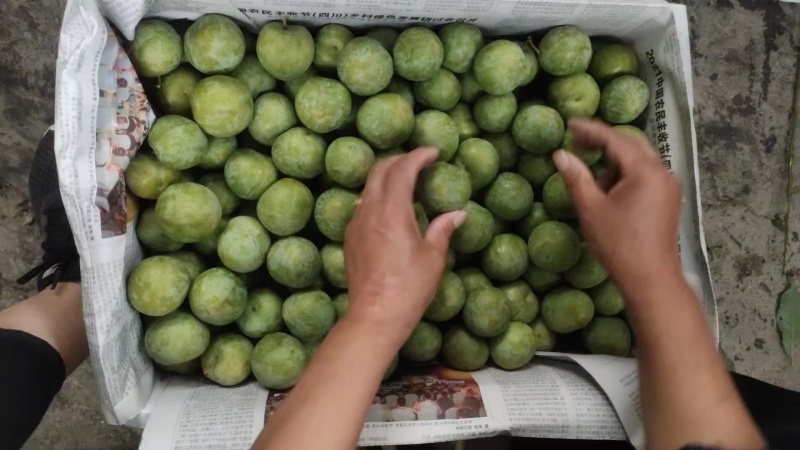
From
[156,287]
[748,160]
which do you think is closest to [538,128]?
[156,287]

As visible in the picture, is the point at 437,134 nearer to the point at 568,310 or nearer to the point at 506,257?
the point at 506,257

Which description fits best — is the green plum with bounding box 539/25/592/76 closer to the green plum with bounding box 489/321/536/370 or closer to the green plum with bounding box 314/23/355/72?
the green plum with bounding box 314/23/355/72

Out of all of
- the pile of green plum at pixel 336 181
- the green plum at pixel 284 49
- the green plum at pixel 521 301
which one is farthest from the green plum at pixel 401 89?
the green plum at pixel 521 301

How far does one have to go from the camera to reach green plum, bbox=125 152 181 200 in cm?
142

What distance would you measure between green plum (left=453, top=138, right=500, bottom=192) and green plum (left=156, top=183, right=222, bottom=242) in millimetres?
589

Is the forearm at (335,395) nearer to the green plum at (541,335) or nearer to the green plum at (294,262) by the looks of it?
the green plum at (294,262)

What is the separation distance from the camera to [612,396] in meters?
1.44

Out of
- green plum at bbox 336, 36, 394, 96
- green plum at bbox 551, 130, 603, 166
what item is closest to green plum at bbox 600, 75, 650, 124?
green plum at bbox 551, 130, 603, 166

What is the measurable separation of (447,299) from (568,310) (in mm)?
318

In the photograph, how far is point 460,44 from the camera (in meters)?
1.51

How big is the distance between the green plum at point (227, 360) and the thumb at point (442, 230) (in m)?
0.58

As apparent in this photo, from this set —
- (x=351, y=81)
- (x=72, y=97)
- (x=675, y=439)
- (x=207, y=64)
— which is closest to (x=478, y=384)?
(x=675, y=439)

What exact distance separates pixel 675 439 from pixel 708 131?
1.43m

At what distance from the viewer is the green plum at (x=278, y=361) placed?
4.56 ft
